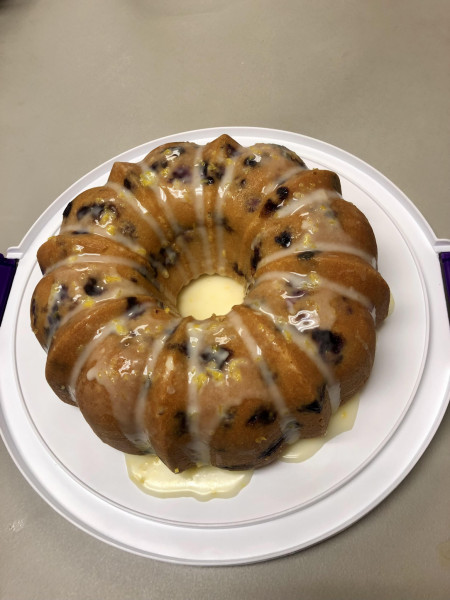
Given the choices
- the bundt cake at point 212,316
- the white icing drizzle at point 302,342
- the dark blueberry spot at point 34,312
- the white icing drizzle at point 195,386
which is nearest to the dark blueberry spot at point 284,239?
the bundt cake at point 212,316

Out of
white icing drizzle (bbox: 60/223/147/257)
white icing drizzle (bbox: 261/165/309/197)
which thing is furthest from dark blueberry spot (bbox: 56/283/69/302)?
white icing drizzle (bbox: 261/165/309/197)

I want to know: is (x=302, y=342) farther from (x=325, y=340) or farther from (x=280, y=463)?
Result: (x=280, y=463)

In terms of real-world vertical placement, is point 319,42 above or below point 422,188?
above

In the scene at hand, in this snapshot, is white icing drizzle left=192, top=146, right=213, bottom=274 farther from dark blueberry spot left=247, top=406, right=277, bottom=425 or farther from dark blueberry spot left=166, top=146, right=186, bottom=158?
dark blueberry spot left=247, top=406, right=277, bottom=425

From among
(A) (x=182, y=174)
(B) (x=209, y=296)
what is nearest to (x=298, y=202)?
(A) (x=182, y=174)

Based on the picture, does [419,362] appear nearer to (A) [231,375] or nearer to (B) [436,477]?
(B) [436,477]

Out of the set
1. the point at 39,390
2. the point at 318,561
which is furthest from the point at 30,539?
the point at 318,561
